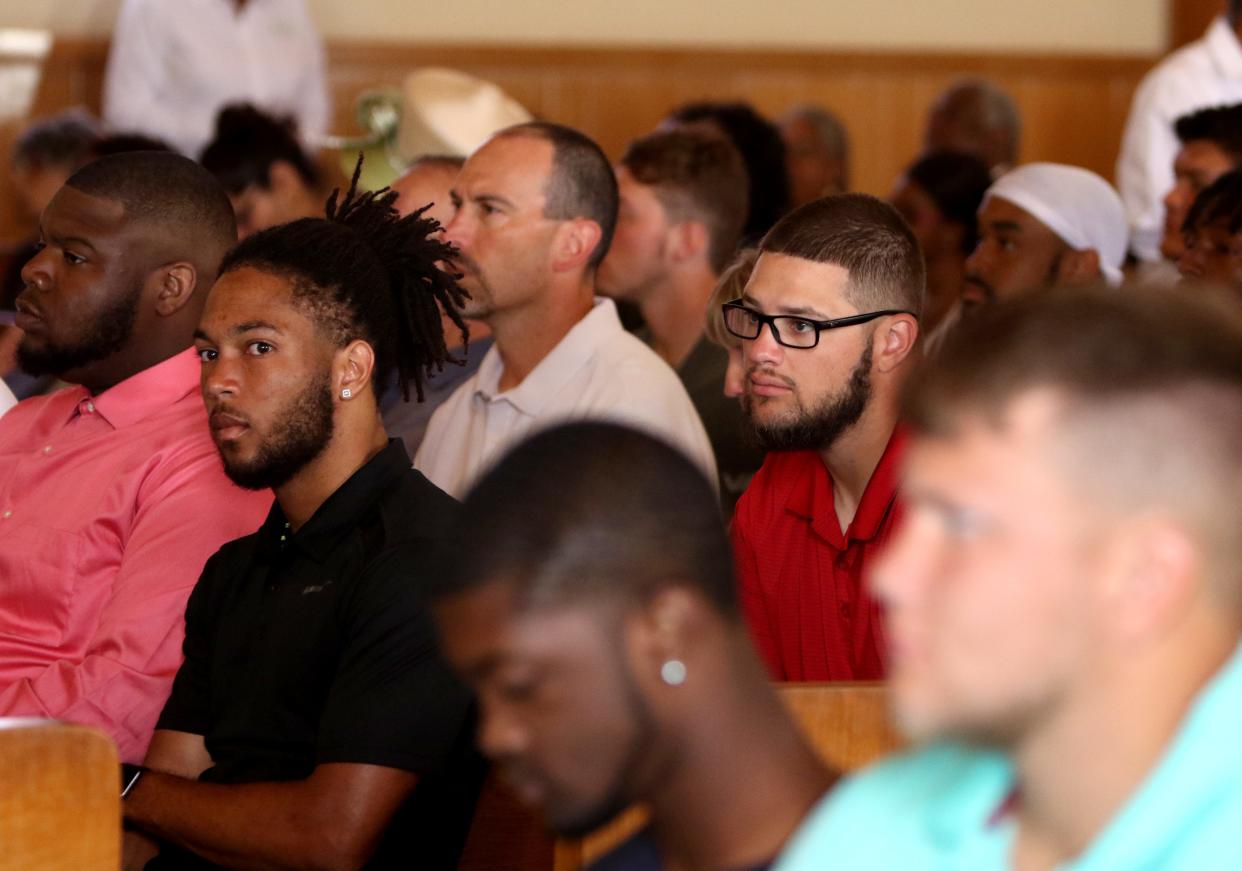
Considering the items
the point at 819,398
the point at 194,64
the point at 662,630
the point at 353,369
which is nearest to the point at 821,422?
the point at 819,398

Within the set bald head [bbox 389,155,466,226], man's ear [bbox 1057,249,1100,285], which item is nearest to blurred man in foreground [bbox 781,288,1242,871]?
bald head [bbox 389,155,466,226]

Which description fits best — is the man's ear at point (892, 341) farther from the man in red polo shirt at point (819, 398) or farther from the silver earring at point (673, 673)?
the silver earring at point (673, 673)

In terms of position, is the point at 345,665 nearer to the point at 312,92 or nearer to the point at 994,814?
the point at 994,814

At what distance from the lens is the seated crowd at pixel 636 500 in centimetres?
90

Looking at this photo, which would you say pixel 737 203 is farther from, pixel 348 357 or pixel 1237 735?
pixel 1237 735

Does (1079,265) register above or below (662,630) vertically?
below

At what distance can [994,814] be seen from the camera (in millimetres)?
986

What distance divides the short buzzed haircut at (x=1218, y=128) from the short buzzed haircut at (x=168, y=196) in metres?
2.26

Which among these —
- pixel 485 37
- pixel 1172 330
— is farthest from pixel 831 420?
pixel 485 37

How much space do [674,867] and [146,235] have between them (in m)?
1.73

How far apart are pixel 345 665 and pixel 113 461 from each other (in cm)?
70

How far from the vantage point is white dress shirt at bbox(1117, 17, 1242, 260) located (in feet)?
15.7

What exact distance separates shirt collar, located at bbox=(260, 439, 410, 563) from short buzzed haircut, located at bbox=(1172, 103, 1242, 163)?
2385 millimetres

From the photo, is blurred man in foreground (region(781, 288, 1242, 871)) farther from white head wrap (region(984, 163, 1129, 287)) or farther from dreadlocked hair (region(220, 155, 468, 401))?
white head wrap (region(984, 163, 1129, 287))
